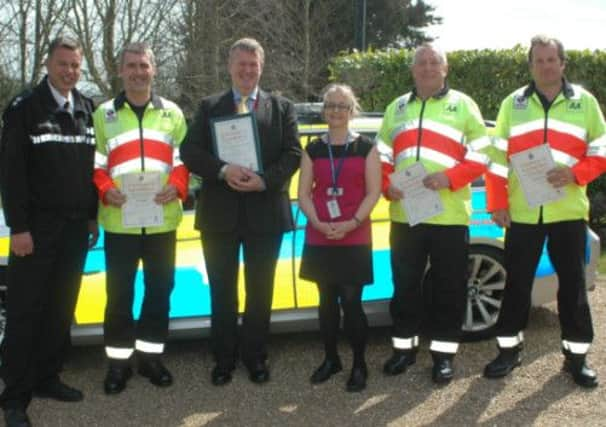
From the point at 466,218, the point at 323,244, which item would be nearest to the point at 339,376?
the point at 323,244

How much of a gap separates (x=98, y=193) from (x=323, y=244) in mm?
1351

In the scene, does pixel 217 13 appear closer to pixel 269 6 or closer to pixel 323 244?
pixel 269 6

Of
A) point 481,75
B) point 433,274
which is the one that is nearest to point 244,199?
point 433,274

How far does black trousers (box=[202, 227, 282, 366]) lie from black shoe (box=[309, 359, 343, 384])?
39cm

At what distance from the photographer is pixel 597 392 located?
4.02 meters

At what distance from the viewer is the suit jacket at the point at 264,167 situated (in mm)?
4031

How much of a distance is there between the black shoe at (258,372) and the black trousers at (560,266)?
159 centimetres

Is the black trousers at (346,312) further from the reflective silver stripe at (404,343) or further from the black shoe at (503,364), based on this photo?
the black shoe at (503,364)

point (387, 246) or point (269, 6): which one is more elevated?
point (269, 6)

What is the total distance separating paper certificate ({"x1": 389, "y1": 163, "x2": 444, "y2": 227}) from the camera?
4.05m

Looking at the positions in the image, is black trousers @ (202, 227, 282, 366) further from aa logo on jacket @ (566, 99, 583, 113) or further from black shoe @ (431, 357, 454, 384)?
aa logo on jacket @ (566, 99, 583, 113)

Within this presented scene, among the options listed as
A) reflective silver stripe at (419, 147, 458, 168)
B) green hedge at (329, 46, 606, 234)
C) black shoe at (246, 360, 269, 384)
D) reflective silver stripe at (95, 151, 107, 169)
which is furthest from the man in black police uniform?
green hedge at (329, 46, 606, 234)

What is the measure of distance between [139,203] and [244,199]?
0.61 meters

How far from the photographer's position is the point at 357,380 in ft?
13.6
